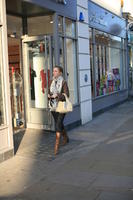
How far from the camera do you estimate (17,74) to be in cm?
929

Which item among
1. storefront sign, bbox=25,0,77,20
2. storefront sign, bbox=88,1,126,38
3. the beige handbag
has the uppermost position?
storefront sign, bbox=88,1,126,38

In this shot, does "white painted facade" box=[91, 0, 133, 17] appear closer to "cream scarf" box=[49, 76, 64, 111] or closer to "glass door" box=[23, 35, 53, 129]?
"glass door" box=[23, 35, 53, 129]

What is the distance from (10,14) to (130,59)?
411 inches

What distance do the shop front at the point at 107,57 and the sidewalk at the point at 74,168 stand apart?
3.47m

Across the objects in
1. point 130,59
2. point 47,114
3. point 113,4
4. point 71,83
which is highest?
point 113,4

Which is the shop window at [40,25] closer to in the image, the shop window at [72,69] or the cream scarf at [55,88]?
the shop window at [72,69]

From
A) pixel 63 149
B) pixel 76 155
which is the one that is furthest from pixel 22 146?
pixel 76 155

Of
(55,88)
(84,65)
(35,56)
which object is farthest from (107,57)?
(55,88)

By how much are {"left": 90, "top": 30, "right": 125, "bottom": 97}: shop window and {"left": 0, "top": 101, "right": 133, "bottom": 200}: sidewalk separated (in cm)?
375

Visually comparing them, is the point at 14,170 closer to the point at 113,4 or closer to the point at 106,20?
the point at 106,20

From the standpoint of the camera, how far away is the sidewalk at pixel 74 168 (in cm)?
471

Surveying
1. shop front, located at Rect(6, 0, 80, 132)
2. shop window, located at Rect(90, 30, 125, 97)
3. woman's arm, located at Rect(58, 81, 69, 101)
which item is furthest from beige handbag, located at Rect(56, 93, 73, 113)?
shop window, located at Rect(90, 30, 125, 97)

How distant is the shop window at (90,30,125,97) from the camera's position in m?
12.3

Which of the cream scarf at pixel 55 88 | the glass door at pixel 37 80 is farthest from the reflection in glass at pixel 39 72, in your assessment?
the cream scarf at pixel 55 88
